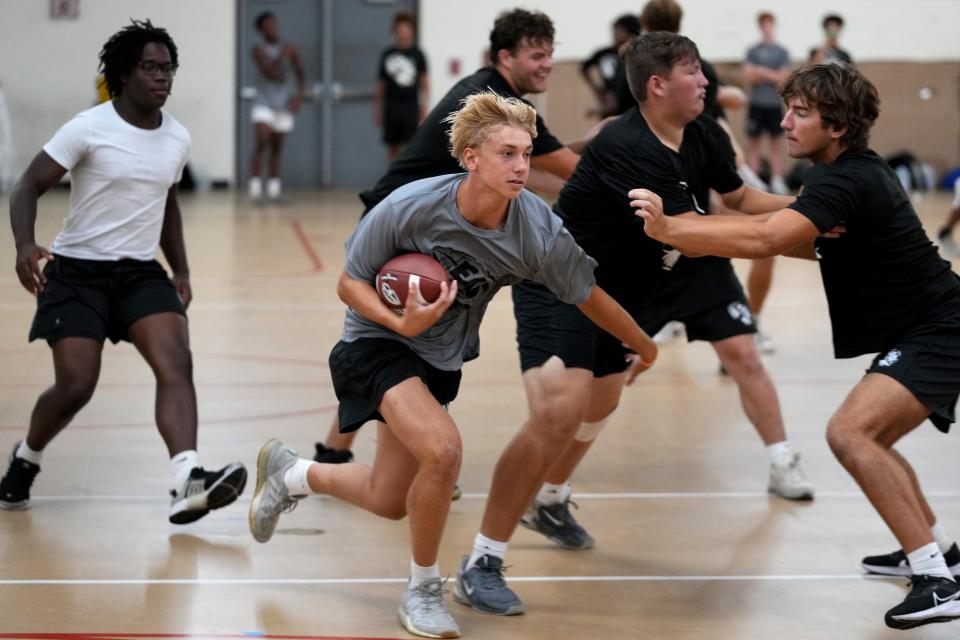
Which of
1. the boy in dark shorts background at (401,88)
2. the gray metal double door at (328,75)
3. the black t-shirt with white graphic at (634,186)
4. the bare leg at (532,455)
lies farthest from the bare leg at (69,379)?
the gray metal double door at (328,75)

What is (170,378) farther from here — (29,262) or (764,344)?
(764,344)

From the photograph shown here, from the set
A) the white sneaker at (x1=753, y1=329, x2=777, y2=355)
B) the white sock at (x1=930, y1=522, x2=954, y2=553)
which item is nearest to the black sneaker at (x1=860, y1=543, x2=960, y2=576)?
the white sock at (x1=930, y1=522, x2=954, y2=553)

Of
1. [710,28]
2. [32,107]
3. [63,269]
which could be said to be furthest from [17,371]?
[710,28]

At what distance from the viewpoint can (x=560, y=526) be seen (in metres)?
5.32

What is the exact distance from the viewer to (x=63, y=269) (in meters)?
5.66

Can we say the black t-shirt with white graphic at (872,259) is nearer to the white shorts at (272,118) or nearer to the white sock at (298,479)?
the white sock at (298,479)

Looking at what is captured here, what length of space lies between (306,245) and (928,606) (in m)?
11.0

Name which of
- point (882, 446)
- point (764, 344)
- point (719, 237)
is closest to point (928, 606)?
point (882, 446)

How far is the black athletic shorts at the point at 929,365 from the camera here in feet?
14.5

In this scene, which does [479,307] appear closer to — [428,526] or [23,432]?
[428,526]

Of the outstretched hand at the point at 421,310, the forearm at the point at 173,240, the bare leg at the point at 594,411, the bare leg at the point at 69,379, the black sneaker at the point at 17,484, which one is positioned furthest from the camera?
the forearm at the point at 173,240

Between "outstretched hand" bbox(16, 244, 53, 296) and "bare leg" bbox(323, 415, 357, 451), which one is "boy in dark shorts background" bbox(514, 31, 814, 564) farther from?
"outstretched hand" bbox(16, 244, 53, 296)

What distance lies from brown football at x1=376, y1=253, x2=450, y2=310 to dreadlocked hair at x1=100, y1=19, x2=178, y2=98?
1.92 meters

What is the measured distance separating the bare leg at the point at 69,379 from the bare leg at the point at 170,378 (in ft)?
0.62
